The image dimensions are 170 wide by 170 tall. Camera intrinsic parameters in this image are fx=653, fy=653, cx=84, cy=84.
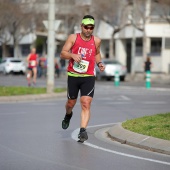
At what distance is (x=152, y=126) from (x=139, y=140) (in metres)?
1.10

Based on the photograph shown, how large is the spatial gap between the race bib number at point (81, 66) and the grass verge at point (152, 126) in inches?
59.1

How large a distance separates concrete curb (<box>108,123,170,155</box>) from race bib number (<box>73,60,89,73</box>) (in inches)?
54.3

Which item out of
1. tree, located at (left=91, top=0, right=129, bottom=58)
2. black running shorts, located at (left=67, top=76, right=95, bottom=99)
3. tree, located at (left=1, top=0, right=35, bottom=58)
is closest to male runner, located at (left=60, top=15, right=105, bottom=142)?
black running shorts, located at (left=67, top=76, right=95, bottom=99)

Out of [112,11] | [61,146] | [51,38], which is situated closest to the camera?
[61,146]

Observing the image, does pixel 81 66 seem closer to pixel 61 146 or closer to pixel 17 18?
pixel 61 146

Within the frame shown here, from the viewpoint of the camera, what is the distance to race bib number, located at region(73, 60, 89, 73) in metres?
10.9

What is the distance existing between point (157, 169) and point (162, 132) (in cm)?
267

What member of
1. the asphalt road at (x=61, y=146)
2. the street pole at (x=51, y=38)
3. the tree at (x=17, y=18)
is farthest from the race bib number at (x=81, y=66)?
the tree at (x=17, y=18)

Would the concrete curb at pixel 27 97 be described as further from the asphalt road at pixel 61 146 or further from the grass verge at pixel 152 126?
the grass verge at pixel 152 126

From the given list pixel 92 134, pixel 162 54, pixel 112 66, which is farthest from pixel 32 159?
pixel 162 54

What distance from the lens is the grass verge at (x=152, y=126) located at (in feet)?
36.0

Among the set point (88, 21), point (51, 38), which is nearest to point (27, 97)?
point (51, 38)

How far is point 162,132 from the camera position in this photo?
36.3ft

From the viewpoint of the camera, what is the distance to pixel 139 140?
35.5 feet
